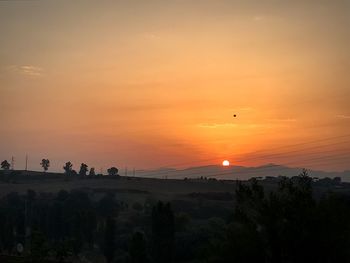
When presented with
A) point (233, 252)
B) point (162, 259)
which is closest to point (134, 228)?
point (162, 259)

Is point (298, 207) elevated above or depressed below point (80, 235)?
above

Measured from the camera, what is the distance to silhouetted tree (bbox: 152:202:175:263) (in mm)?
72688

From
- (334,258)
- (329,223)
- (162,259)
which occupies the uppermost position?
(329,223)

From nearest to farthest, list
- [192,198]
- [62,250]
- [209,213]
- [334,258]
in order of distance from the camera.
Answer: [334,258]
[62,250]
[209,213]
[192,198]

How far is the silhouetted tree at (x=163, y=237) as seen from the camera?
7269 cm

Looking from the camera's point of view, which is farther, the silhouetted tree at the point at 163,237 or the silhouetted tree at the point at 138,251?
the silhouetted tree at the point at 163,237

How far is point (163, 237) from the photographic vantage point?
241 ft

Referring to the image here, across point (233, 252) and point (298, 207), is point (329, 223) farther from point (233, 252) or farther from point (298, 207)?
point (233, 252)

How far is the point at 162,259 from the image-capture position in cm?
7219

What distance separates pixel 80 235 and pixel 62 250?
136ft

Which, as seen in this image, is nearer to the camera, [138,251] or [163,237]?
[138,251]

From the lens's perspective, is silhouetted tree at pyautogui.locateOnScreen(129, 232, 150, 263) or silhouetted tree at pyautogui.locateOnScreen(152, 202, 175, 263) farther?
silhouetted tree at pyautogui.locateOnScreen(152, 202, 175, 263)

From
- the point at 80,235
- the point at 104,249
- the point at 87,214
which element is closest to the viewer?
the point at 104,249

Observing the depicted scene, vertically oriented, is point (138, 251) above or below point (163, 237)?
below
